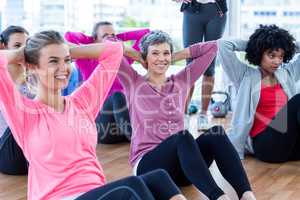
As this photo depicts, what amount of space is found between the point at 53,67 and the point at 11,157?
1.19 m

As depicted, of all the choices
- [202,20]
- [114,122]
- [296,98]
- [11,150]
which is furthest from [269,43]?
[11,150]

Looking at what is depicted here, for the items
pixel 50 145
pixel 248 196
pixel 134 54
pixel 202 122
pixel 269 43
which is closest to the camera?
pixel 50 145

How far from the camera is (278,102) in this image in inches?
122

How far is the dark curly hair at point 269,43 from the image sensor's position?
3.02 meters

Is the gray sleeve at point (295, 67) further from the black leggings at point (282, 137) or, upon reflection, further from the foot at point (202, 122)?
the foot at point (202, 122)

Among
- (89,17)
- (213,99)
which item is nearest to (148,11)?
(89,17)

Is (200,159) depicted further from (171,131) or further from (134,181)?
(134,181)

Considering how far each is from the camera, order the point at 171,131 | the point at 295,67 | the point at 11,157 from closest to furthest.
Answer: the point at 171,131
the point at 11,157
the point at 295,67

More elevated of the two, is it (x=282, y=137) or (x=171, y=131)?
(x=171, y=131)

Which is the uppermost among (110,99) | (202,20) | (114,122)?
(202,20)

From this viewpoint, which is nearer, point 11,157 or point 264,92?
point 11,157

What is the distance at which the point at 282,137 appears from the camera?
2957 millimetres

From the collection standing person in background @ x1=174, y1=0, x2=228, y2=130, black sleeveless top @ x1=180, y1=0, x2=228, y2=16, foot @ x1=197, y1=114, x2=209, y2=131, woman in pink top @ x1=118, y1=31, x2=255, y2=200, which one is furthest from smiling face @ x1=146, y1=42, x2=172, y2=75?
foot @ x1=197, y1=114, x2=209, y2=131

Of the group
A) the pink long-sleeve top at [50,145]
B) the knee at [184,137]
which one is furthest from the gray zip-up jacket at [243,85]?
the pink long-sleeve top at [50,145]
